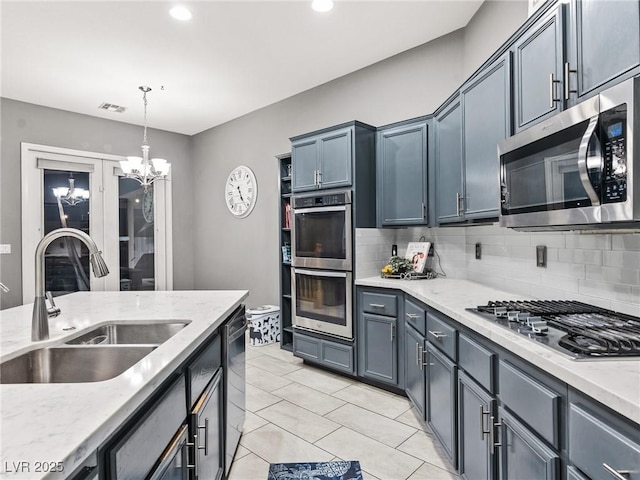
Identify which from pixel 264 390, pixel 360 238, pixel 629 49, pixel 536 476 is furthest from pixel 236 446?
pixel 629 49

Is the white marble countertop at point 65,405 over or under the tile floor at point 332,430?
over

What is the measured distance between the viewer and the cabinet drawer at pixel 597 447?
32.8 inches

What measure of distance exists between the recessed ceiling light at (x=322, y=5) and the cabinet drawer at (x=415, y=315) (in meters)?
2.35

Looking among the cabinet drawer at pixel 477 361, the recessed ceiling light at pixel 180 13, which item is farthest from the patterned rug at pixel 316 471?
the recessed ceiling light at pixel 180 13

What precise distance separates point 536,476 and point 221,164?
17.8 feet

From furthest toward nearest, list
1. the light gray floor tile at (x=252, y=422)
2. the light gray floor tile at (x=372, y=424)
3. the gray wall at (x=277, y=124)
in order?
the gray wall at (x=277, y=124)
the light gray floor tile at (x=252, y=422)
the light gray floor tile at (x=372, y=424)

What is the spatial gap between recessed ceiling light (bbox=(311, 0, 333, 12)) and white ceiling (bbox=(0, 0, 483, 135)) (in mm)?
48

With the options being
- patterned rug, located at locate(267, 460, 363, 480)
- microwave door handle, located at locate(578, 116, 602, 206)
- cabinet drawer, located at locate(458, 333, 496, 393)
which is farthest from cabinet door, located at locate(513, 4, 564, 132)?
patterned rug, located at locate(267, 460, 363, 480)

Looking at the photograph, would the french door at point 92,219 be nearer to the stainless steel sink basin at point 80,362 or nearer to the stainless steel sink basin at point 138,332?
the stainless steel sink basin at point 138,332

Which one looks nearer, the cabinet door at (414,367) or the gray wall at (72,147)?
the cabinet door at (414,367)

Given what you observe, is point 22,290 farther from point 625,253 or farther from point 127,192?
point 625,253

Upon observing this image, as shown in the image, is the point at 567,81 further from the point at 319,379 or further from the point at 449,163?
the point at 319,379

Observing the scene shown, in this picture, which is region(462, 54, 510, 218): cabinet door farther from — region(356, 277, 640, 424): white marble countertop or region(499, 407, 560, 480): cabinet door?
region(499, 407, 560, 480): cabinet door

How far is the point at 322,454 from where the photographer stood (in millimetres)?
2223
